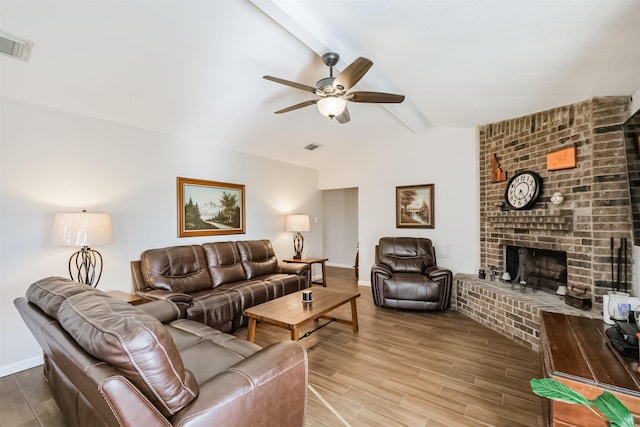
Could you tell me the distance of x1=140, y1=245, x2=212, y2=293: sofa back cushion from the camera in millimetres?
3258

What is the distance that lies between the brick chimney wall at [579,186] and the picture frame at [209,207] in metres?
3.90

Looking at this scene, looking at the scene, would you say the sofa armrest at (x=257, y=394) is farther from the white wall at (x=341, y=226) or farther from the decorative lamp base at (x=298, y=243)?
the white wall at (x=341, y=226)

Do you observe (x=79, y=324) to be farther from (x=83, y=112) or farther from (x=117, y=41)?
(x=83, y=112)

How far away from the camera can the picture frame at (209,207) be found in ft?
A: 12.9

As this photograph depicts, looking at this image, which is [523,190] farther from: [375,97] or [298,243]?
[298,243]

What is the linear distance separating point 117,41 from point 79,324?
220 centimetres

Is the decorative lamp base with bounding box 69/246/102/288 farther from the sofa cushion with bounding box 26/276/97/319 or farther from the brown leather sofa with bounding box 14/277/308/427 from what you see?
the sofa cushion with bounding box 26/276/97/319

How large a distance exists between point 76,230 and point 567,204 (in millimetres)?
4817

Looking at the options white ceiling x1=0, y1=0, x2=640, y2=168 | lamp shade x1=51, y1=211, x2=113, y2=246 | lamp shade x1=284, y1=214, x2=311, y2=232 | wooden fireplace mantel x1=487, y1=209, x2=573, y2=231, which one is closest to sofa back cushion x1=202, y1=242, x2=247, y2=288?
lamp shade x1=284, y1=214, x2=311, y2=232

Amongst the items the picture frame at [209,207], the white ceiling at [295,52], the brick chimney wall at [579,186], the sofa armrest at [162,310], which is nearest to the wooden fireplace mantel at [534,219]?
the brick chimney wall at [579,186]

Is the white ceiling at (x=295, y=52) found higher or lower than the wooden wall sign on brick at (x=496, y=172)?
higher

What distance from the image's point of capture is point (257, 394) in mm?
1271

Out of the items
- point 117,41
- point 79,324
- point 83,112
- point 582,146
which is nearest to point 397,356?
point 79,324

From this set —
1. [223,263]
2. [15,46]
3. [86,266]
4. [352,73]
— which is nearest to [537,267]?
[352,73]
